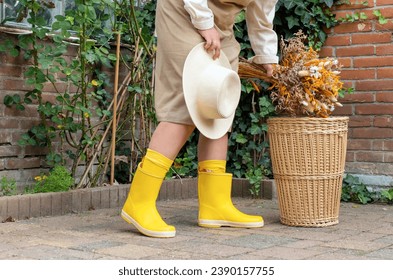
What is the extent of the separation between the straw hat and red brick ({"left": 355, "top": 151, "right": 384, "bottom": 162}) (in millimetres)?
1405

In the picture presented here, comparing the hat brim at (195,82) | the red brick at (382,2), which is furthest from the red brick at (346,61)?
the hat brim at (195,82)

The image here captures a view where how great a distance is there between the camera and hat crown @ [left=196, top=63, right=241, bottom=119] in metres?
2.95

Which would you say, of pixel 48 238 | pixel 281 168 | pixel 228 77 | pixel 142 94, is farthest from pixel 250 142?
pixel 48 238

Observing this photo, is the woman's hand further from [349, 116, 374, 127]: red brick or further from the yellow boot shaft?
[349, 116, 374, 127]: red brick

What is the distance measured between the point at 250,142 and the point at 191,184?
1.51 feet

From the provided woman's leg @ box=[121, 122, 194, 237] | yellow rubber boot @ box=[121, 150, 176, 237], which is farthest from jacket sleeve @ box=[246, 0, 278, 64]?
yellow rubber boot @ box=[121, 150, 176, 237]

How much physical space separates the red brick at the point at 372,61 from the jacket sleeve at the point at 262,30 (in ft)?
3.32

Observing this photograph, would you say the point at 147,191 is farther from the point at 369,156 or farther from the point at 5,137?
the point at 369,156

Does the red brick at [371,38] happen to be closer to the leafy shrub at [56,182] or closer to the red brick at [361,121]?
the red brick at [361,121]

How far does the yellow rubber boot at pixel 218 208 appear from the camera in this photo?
126 inches

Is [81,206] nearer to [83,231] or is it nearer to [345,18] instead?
[83,231]

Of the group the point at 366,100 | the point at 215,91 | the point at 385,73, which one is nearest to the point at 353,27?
the point at 385,73

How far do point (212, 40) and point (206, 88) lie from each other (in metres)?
0.21

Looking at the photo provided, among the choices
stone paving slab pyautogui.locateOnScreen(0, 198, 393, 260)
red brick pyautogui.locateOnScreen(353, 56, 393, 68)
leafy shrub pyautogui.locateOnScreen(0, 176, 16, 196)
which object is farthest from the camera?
red brick pyautogui.locateOnScreen(353, 56, 393, 68)
